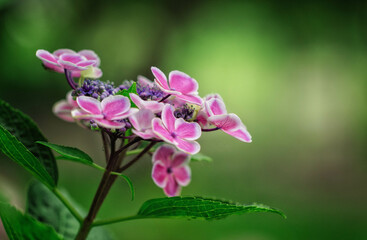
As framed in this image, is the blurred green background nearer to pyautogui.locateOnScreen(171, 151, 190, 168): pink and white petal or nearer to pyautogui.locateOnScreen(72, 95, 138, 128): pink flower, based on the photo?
pyautogui.locateOnScreen(171, 151, 190, 168): pink and white petal

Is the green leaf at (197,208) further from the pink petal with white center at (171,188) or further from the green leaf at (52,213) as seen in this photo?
the green leaf at (52,213)

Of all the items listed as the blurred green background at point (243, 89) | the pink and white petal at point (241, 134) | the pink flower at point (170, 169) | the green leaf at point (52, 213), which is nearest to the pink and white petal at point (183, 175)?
the pink flower at point (170, 169)

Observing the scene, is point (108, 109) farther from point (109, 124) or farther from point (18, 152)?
point (18, 152)

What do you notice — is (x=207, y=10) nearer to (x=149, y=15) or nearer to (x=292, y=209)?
(x=149, y=15)

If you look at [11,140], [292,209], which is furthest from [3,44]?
[292,209]

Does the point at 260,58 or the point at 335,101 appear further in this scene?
the point at 260,58

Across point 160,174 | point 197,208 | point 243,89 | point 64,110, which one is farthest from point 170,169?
point 243,89

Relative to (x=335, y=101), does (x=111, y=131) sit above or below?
below
